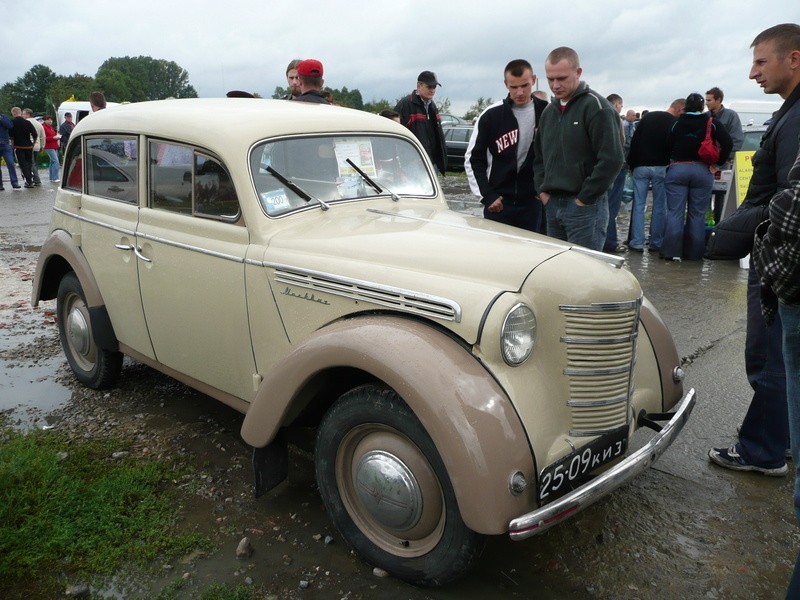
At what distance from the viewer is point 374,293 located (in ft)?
8.47

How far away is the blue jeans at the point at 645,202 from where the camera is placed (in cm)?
834

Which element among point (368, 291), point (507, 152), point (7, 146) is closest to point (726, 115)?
point (507, 152)

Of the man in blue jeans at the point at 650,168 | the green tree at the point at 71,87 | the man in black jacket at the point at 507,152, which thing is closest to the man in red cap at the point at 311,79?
the man in black jacket at the point at 507,152

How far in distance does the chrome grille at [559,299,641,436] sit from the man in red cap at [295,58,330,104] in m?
3.48

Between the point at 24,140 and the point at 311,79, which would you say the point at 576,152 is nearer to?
the point at 311,79

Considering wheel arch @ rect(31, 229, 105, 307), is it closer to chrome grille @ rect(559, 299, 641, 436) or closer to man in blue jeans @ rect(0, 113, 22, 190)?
chrome grille @ rect(559, 299, 641, 436)

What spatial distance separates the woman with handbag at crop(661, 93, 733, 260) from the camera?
7262mm

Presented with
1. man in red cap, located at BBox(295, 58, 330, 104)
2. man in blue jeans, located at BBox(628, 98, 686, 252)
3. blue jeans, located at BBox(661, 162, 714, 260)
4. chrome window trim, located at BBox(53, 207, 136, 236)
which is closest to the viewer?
chrome window trim, located at BBox(53, 207, 136, 236)

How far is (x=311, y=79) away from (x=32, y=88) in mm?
92113

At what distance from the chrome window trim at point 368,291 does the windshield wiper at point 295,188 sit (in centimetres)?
47

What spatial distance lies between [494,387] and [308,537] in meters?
1.17

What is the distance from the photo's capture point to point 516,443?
7.20 feet

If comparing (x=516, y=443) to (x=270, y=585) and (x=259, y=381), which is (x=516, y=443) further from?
(x=259, y=381)

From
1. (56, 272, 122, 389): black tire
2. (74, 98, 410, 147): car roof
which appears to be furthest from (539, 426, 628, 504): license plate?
(56, 272, 122, 389): black tire
